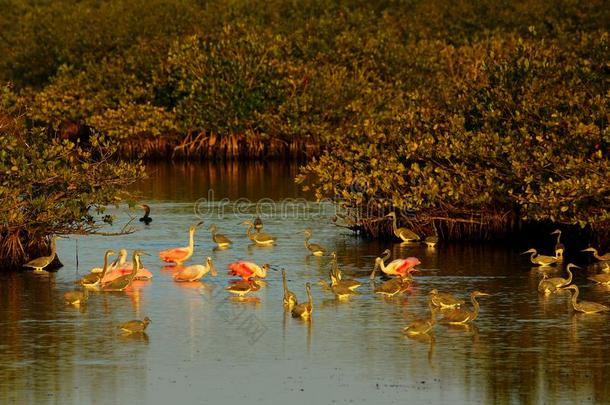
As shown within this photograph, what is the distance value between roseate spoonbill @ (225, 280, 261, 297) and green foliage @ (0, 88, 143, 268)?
10.3 ft

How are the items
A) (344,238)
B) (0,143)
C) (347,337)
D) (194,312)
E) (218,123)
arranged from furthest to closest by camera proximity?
(218,123)
(344,238)
(0,143)
(194,312)
(347,337)

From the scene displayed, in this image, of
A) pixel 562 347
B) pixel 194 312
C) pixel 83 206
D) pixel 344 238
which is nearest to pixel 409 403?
pixel 562 347

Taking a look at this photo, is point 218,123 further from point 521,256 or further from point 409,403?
point 409,403

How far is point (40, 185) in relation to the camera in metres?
24.5

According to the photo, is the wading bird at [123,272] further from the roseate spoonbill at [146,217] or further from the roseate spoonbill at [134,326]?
the roseate spoonbill at [146,217]

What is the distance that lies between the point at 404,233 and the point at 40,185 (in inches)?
280

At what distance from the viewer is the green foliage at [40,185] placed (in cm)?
2386

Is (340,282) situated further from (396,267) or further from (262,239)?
(262,239)

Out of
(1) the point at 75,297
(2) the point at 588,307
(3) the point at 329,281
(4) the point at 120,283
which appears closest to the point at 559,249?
(3) the point at 329,281

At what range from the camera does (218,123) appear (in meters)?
53.4

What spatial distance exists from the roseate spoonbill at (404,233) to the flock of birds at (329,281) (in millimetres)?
1500

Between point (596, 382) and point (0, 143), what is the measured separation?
11.2 metres

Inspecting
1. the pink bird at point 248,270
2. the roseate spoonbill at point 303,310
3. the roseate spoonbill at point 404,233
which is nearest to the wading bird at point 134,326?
the roseate spoonbill at point 303,310

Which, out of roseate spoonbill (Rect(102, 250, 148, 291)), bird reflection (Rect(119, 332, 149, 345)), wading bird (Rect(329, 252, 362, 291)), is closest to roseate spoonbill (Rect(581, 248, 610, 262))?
wading bird (Rect(329, 252, 362, 291))
